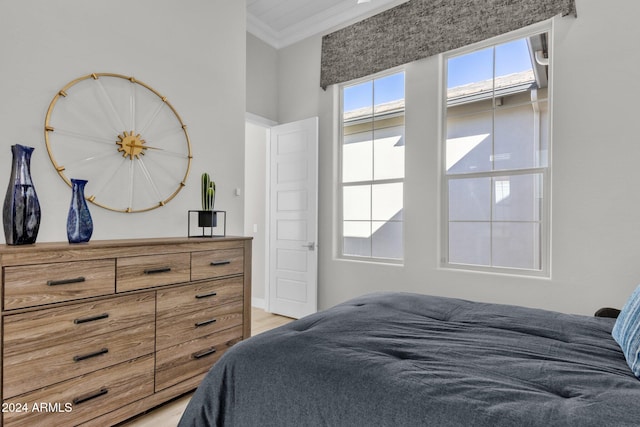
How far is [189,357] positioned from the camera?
2230 mm

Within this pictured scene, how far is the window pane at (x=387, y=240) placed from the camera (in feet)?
11.6

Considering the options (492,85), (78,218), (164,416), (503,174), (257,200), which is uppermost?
(492,85)

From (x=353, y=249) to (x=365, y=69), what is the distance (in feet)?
6.36

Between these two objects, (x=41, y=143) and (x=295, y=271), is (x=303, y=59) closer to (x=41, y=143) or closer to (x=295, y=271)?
(x=295, y=271)

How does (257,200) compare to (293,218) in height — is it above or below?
above

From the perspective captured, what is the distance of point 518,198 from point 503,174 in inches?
9.3

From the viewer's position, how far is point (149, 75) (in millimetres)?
2520

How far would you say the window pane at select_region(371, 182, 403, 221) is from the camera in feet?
11.6

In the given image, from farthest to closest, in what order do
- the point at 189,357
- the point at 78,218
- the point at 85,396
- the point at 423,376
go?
the point at 189,357, the point at 78,218, the point at 85,396, the point at 423,376

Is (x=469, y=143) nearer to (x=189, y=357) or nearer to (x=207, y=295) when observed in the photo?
(x=207, y=295)

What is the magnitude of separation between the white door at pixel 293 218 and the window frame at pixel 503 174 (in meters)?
1.36

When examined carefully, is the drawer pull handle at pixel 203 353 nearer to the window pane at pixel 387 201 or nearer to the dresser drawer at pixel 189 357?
the dresser drawer at pixel 189 357

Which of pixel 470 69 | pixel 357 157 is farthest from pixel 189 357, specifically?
pixel 470 69

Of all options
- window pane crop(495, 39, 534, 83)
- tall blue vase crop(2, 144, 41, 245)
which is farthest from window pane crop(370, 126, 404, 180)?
tall blue vase crop(2, 144, 41, 245)
